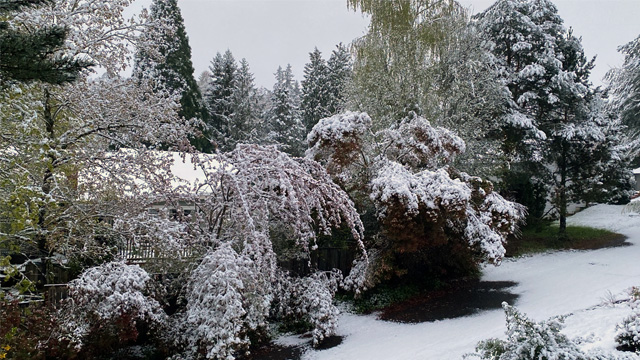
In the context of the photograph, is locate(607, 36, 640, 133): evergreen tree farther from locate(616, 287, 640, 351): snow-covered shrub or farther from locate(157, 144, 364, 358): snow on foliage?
locate(157, 144, 364, 358): snow on foliage

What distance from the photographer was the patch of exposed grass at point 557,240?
12320 millimetres

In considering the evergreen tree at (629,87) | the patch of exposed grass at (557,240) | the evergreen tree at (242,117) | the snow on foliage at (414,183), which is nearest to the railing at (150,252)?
the snow on foliage at (414,183)

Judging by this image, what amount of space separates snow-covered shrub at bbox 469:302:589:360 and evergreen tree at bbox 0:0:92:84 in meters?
4.49

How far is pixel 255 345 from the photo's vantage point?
6578 mm

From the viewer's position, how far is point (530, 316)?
668 cm

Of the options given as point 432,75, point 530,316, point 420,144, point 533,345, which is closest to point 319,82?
point 432,75

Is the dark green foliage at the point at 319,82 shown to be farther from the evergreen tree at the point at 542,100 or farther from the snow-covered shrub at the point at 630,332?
the snow-covered shrub at the point at 630,332

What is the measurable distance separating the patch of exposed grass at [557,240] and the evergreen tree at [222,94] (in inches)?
763

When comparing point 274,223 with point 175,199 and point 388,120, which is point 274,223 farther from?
point 388,120

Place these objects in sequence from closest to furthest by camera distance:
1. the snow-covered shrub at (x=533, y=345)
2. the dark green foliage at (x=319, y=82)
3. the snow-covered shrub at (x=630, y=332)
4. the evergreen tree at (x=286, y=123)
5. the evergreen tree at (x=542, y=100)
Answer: the snow-covered shrub at (x=533, y=345) → the snow-covered shrub at (x=630, y=332) → the evergreen tree at (x=542, y=100) → the evergreen tree at (x=286, y=123) → the dark green foliage at (x=319, y=82)

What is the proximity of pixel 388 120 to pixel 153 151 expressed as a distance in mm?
6513

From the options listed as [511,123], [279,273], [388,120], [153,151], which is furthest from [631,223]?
[153,151]

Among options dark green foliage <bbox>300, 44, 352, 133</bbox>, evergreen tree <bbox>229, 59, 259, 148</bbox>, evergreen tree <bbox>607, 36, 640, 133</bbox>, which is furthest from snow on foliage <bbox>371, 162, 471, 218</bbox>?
dark green foliage <bbox>300, 44, 352, 133</bbox>

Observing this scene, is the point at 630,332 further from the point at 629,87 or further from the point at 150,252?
the point at 629,87
